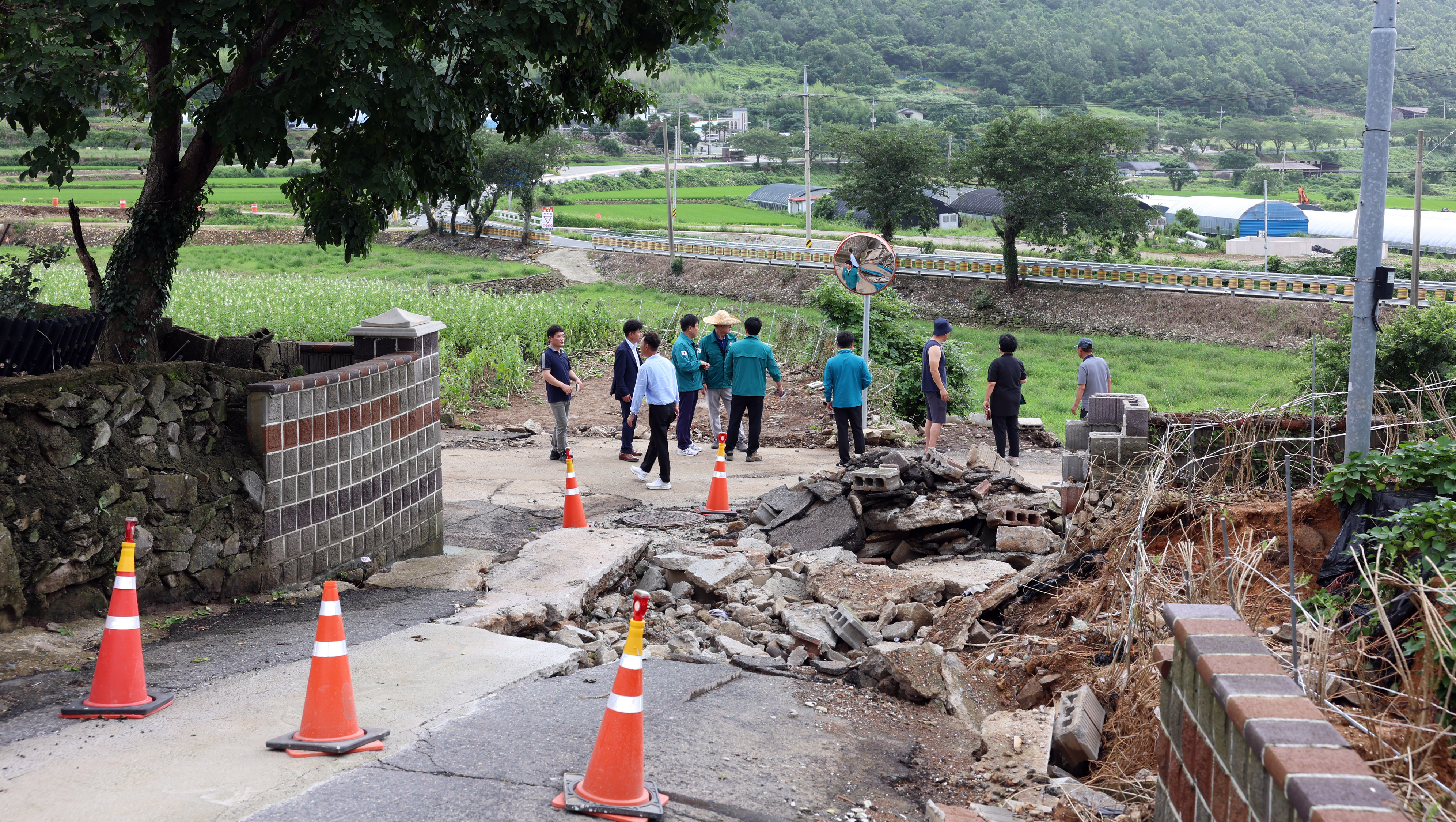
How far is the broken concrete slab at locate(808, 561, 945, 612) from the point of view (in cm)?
791

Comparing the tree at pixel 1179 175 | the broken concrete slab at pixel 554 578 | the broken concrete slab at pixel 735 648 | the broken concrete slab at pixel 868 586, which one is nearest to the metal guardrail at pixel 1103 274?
the broken concrete slab at pixel 868 586

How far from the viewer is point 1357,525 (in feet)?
17.2

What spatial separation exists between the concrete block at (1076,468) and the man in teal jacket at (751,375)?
4.34 meters

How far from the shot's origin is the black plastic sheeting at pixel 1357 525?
5.01m

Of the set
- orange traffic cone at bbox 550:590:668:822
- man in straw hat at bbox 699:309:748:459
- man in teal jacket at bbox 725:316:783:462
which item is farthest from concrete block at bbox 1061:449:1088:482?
orange traffic cone at bbox 550:590:668:822

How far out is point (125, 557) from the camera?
4.69m

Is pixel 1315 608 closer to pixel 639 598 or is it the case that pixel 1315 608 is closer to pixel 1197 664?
pixel 1197 664

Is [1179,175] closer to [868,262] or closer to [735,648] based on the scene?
[868,262]

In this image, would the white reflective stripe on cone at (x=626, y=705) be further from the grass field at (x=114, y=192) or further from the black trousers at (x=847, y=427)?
the grass field at (x=114, y=192)

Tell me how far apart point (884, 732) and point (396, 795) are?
2.49m

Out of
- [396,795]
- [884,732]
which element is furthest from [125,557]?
[884,732]

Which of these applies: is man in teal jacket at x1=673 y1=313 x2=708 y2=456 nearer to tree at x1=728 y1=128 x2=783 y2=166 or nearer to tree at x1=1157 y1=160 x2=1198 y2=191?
tree at x1=1157 y1=160 x2=1198 y2=191

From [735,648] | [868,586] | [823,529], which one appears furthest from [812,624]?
[823,529]

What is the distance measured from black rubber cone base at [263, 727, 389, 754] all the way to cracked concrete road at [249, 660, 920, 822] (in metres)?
0.15
